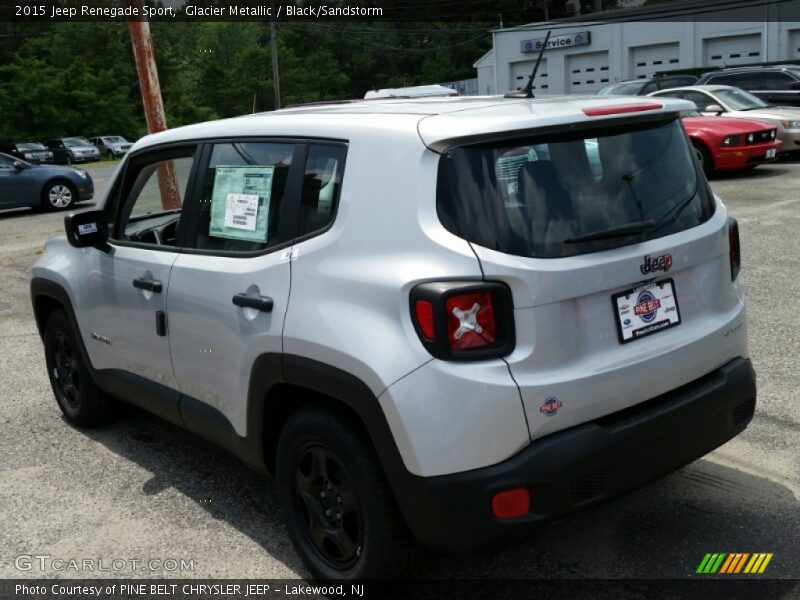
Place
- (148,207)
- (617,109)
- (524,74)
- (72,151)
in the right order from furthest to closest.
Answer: (524,74), (72,151), (148,207), (617,109)

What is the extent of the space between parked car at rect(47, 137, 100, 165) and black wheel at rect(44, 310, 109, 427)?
136ft

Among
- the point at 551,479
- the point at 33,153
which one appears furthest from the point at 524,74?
the point at 551,479

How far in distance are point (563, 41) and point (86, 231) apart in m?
45.8

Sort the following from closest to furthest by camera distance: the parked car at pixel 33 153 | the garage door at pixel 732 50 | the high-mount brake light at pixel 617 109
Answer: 1. the high-mount brake light at pixel 617 109
2. the garage door at pixel 732 50
3. the parked car at pixel 33 153

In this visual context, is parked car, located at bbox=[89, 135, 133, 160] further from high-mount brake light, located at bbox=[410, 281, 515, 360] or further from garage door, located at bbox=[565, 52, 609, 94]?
high-mount brake light, located at bbox=[410, 281, 515, 360]

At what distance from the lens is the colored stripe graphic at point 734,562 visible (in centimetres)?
325

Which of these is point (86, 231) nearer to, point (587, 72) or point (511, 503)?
point (511, 503)

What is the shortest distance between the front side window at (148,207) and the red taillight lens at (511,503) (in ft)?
7.10

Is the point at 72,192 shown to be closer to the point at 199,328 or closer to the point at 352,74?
the point at 199,328

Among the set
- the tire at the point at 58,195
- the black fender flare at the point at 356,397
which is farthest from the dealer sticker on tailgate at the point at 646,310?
the tire at the point at 58,195

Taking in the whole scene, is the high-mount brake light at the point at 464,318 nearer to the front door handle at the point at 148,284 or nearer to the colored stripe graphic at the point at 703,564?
the colored stripe graphic at the point at 703,564

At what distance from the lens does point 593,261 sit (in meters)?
2.87

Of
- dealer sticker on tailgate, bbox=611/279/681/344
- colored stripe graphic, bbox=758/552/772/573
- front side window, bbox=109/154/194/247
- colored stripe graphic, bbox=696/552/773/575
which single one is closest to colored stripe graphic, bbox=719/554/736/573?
colored stripe graphic, bbox=696/552/773/575

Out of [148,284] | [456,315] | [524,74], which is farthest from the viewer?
[524,74]
